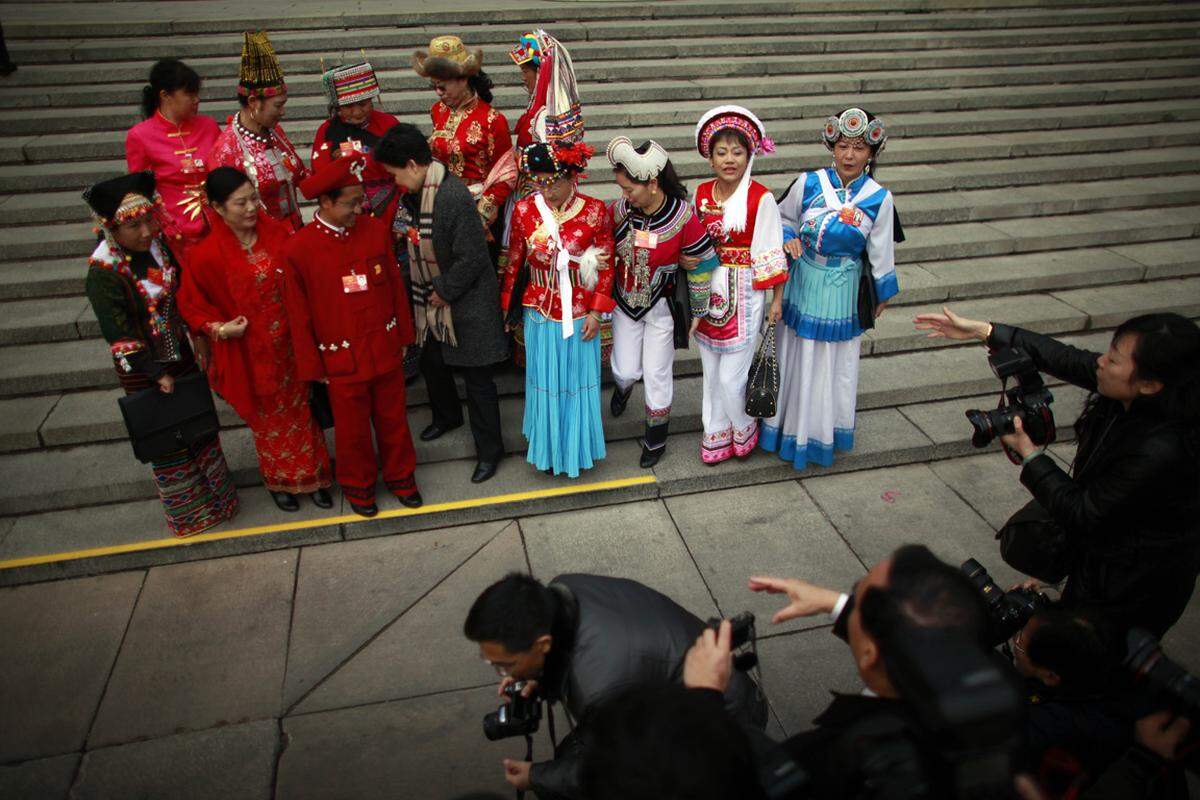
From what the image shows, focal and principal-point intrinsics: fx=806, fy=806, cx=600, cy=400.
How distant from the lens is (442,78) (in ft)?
14.4

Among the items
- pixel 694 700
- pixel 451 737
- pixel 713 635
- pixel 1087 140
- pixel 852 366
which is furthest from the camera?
pixel 1087 140

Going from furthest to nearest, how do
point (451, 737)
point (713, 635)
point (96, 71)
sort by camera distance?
1. point (96, 71)
2. point (451, 737)
3. point (713, 635)

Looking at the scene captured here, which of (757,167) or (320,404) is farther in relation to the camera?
(757,167)

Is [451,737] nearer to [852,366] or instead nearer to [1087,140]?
[852,366]

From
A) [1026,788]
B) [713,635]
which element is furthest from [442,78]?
[1026,788]

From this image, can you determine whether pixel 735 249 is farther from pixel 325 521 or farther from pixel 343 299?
pixel 325 521

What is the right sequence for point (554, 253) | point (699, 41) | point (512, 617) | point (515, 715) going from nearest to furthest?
point (512, 617) → point (515, 715) → point (554, 253) → point (699, 41)

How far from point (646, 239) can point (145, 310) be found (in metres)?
2.37

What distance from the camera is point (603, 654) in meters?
2.13

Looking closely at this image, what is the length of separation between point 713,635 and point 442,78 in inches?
139

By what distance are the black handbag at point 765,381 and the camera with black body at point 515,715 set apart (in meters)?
2.38

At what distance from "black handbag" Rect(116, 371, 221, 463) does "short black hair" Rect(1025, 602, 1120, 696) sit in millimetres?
3618

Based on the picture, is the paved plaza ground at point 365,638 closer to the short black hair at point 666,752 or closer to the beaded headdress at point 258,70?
the short black hair at point 666,752

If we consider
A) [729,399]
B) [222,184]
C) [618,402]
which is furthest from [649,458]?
[222,184]
